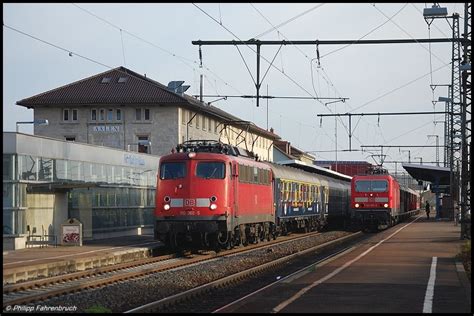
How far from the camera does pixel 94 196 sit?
30000mm

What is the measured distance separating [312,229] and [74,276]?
2719cm

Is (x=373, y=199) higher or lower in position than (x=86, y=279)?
higher

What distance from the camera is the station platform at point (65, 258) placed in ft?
56.6

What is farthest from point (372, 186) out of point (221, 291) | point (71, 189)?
point (221, 291)

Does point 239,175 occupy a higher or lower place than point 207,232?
higher

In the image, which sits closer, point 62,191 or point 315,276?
point 315,276

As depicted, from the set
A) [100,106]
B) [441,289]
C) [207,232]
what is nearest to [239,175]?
[207,232]

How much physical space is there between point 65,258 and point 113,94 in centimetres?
4178

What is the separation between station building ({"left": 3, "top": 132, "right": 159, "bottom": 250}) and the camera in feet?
79.9

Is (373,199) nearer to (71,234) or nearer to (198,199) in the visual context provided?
(198,199)

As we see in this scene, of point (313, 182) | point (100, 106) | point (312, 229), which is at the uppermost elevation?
point (100, 106)

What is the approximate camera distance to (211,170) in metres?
24.1

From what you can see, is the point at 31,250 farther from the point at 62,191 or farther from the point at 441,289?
the point at 441,289

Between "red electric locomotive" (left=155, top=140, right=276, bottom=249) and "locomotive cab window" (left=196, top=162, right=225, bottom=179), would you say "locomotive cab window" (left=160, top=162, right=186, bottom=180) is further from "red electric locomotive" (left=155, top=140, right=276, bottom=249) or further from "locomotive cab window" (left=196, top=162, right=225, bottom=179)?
"locomotive cab window" (left=196, top=162, right=225, bottom=179)
